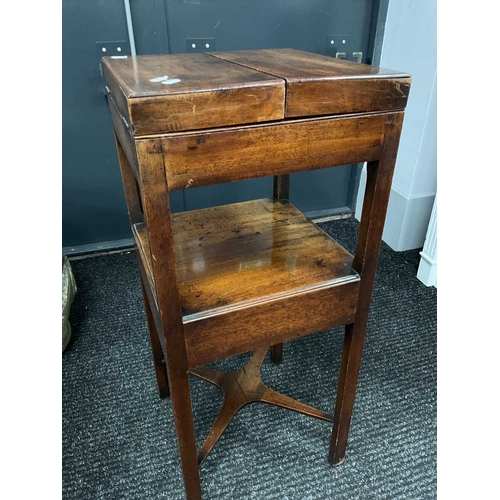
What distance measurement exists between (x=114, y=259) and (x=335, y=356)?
1.01 metres

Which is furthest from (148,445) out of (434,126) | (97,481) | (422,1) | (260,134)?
(422,1)

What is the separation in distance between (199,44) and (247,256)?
1.07 m

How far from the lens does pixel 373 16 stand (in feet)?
5.33

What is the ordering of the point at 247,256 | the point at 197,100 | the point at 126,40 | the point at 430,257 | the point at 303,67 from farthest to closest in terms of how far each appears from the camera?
the point at 430,257
the point at 126,40
the point at 247,256
the point at 303,67
the point at 197,100

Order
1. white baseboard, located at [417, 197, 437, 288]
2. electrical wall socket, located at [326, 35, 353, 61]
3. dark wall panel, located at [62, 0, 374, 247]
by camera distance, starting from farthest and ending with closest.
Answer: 1. electrical wall socket, located at [326, 35, 353, 61]
2. white baseboard, located at [417, 197, 437, 288]
3. dark wall panel, located at [62, 0, 374, 247]

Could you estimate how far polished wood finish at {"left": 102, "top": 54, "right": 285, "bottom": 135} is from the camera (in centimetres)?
44

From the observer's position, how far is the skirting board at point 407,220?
5.52 feet

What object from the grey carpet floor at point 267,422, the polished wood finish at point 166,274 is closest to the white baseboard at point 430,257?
the grey carpet floor at point 267,422

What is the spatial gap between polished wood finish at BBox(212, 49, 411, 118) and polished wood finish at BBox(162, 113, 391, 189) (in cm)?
1

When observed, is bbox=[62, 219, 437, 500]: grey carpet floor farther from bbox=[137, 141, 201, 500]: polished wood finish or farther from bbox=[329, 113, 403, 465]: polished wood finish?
bbox=[137, 141, 201, 500]: polished wood finish

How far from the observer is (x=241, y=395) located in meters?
1.06

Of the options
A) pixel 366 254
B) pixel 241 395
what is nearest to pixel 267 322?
pixel 366 254

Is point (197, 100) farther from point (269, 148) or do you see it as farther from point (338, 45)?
point (338, 45)

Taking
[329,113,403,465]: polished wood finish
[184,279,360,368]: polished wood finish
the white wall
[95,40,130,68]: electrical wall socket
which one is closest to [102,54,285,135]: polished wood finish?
[329,113,403,465]: polished wood finish
